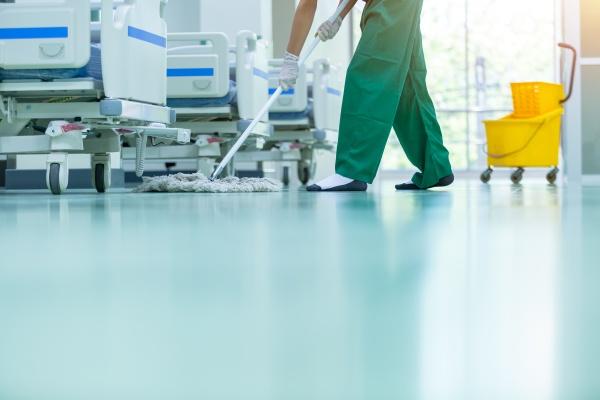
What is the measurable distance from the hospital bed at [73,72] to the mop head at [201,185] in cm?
31

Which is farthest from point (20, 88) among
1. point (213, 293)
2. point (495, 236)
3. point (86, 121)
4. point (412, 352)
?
point (412, 352)

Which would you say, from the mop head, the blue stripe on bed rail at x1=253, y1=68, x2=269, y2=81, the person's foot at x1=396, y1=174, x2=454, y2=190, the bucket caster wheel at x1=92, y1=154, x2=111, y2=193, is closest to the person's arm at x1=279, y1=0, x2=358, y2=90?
the mop head

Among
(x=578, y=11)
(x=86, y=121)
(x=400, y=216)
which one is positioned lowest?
(x=400, y=216)

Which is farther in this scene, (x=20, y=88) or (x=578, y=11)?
(x=578, y=11)

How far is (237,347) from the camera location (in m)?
0.50

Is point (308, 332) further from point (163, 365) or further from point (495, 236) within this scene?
point (495, 236)

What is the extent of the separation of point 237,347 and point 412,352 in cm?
9

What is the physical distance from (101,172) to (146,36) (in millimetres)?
690

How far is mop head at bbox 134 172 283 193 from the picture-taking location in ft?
11.8

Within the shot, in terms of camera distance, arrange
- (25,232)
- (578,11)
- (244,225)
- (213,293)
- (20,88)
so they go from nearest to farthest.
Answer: (213,293), (25,232), (244,225), (20,88), (578,11)

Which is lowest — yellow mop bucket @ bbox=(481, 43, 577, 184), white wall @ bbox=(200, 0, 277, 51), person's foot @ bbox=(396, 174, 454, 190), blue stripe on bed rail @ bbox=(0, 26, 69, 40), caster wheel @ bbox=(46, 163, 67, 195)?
person's foot @ bbox=(396, 174, 454, 190)

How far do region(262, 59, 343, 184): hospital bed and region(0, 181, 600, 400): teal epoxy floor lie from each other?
204 inches

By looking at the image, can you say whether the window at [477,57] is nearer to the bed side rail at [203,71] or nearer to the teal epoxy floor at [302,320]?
the bed side rail at [203,71]

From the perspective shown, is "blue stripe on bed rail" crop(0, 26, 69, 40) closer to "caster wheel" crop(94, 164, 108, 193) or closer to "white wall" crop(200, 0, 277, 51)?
"caster wheel" crop(94, 164, 108, 193)
